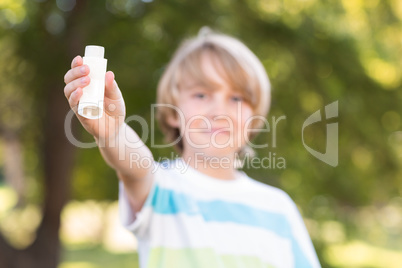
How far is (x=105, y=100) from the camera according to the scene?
4.00 ft

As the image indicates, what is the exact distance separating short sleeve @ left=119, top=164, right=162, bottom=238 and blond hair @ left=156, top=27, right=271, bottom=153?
49 centimetres

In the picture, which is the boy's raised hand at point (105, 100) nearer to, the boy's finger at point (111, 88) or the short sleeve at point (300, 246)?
the boy's finger at point (111, 88)

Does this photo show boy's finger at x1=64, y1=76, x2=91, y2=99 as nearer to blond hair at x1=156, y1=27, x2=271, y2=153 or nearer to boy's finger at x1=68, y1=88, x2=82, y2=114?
boy's finger at x1=68, y1=88, x2=82, y2=114

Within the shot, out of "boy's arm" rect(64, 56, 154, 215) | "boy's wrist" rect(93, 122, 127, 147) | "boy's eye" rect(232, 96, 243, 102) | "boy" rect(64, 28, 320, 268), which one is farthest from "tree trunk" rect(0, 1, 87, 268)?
"boy's wrist" rect(93, 122, 127, 147)

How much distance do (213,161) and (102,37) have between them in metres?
1.80

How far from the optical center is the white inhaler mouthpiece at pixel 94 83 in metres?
1.10

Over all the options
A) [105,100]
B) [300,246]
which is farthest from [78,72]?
[300,246]

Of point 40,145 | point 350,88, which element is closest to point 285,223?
point 350,88

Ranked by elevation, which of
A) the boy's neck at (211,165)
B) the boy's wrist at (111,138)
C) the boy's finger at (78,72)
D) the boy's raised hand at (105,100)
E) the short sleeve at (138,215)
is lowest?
the short sleeve at (138,215)

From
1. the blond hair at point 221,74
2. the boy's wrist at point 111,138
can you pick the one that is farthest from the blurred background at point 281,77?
the boy's wrist at point 111,138

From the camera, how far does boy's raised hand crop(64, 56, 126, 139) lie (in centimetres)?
109

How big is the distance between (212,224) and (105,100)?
680 millimetres

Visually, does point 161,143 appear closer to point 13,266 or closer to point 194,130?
point 13,266

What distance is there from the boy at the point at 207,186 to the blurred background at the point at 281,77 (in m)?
1.28
